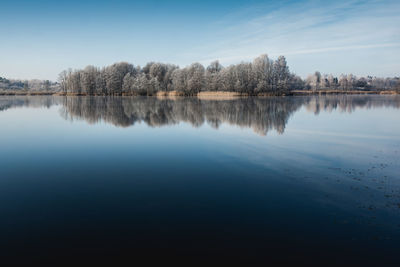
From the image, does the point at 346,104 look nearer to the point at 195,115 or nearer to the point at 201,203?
the point at 195,115

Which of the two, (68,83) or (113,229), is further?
(68,83)

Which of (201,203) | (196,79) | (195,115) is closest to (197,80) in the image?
(196,79)

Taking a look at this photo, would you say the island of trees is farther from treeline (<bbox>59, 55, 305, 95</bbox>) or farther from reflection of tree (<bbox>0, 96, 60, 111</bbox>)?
reflection of tree (<bbox>0, 96, 60, 111</bbox>)

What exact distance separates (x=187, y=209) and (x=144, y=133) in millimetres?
12847

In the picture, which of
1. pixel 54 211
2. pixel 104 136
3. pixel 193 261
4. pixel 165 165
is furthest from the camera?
pixel 104 136

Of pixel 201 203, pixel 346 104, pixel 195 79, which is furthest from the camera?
pixel 195 79

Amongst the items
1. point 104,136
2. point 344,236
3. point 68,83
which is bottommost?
point 344,236

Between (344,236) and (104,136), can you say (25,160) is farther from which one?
(344,236)

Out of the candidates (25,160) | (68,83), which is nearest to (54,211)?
(25,160)

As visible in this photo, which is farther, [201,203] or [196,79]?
[196,79]

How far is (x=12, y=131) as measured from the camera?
20328 millimetres

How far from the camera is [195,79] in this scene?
100062 mm

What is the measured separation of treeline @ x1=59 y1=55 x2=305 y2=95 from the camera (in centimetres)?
10131

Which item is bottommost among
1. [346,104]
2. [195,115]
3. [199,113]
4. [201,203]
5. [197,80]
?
[201,203]
